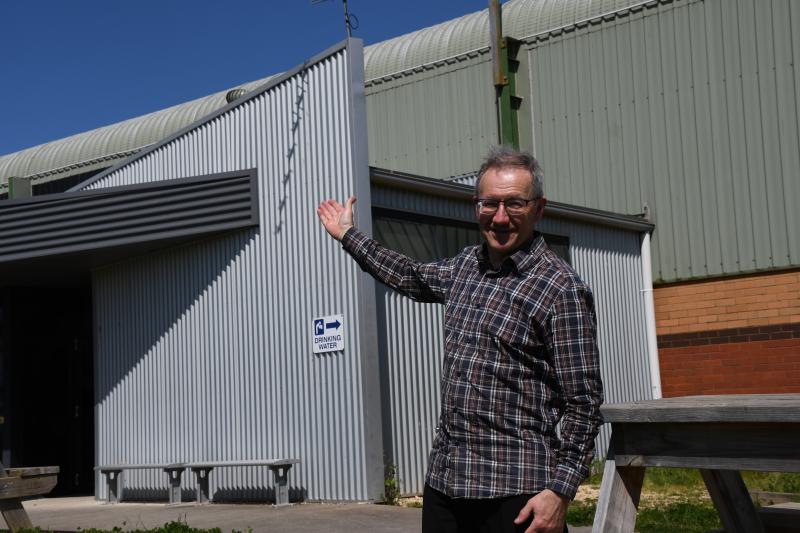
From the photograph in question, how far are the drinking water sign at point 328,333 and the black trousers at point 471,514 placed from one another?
27.0 feet

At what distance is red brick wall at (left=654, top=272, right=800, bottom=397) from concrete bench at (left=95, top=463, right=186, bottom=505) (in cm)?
771

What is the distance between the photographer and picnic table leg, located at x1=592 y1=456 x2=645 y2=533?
370 centimetres

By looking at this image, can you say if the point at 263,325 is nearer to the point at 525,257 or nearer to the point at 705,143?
the point at 705,143

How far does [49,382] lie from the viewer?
1670 cm

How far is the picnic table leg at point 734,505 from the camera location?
465 centimetres

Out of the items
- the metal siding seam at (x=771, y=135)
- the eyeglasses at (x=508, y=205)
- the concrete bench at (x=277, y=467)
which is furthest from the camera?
the metal siding seam at (x=771, y=135)

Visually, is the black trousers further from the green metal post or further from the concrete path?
the green metal post

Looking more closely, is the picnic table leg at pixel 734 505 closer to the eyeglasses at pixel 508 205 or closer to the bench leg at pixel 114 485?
the eyeglasses at pixel 508 205

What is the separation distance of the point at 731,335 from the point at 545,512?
13.8 meters

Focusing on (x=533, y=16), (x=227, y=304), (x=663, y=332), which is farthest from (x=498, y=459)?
(x=533, y=16)

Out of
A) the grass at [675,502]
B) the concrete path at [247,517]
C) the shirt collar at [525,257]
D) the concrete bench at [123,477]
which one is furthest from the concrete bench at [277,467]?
the shirt collar at [525,257]

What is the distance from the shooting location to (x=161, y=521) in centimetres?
1068

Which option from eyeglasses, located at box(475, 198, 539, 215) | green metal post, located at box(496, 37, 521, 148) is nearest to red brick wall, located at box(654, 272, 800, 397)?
green metal post, located at box(496, 37, 521, 148)

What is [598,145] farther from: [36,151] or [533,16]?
[36,151]
